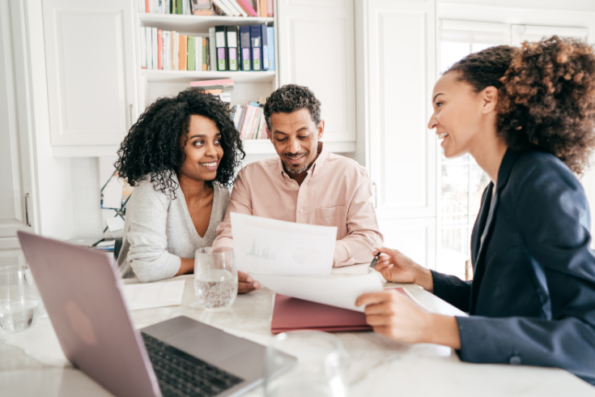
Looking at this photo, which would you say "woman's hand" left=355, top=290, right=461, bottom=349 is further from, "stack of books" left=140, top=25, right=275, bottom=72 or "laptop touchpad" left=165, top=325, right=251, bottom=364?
"stack of books" left=140, top=25, right=275, bottom=72

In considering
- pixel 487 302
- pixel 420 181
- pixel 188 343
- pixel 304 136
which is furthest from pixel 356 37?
pixel 188 343

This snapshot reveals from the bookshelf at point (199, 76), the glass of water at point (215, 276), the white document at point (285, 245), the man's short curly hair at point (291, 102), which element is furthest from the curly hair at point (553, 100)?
the bookshelf at point (199, 76)

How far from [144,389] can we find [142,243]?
0.88 m

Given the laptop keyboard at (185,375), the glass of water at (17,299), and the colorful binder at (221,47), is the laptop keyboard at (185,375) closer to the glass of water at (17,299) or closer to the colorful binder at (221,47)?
the glass of water at (17,299)

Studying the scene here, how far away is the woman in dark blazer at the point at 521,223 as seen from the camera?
67 cm

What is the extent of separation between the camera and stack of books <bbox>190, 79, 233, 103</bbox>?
264 centimetres

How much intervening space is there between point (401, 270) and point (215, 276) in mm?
532

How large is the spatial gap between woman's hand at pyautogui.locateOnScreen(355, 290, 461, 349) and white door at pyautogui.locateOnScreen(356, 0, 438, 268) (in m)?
2.00

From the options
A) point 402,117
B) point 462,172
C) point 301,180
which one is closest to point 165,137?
point 301,180

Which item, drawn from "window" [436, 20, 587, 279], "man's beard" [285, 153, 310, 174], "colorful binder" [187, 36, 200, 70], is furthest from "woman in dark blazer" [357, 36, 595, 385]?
"window" [436, 20, 587, 279]

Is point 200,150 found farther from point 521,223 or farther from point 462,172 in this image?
point 462,172

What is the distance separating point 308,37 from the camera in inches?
102

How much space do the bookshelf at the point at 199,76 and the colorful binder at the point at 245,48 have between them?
5cm

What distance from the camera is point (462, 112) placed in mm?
1024
